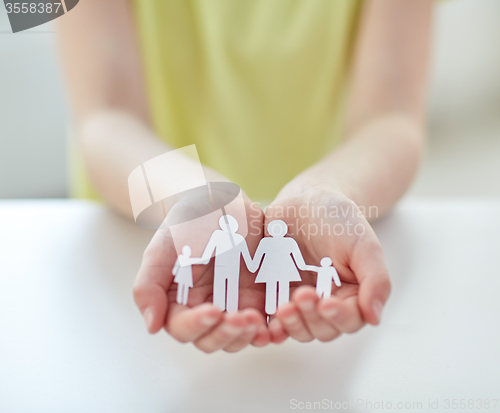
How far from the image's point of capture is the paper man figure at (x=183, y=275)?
336 mm

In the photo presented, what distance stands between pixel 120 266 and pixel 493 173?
801mm

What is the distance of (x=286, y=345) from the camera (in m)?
0.38

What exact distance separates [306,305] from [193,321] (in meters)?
0.07

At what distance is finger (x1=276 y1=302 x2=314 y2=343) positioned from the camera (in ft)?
0.98

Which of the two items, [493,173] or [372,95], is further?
[493,173]

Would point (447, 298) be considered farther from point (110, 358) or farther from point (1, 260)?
point (1, 260)

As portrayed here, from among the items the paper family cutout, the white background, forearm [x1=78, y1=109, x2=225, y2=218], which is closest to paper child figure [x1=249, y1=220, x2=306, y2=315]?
the paper family cutout

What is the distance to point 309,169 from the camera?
1.71ft

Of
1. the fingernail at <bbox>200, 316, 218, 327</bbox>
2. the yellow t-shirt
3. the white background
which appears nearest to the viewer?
the fingernail at <bbox>200, 316, 218, 327</bbox>

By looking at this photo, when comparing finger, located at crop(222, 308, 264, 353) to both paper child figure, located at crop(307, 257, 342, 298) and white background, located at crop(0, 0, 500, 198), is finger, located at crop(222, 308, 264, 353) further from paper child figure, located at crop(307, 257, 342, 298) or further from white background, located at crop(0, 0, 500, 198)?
white background, located at crop(0, 0, 500, 198)

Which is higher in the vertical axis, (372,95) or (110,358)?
(372,95)

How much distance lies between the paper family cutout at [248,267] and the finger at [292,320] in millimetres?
38

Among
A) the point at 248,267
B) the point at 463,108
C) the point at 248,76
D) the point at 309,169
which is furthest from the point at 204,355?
the point at 463,108

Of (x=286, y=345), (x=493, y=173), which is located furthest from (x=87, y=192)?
(x=493, y=173)
